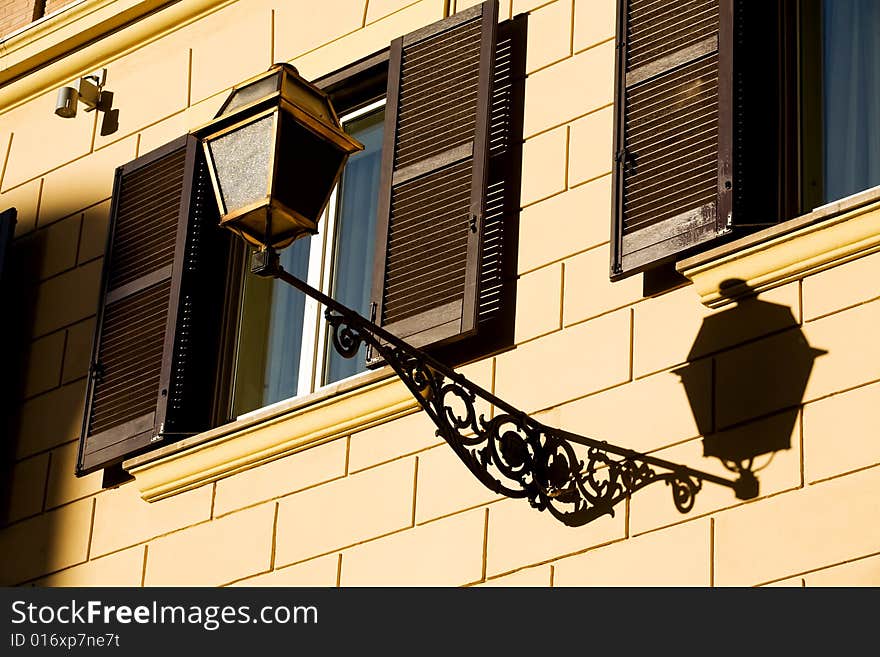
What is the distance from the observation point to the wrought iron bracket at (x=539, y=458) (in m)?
5.96

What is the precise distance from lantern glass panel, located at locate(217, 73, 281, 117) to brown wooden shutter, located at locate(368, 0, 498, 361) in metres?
1.30

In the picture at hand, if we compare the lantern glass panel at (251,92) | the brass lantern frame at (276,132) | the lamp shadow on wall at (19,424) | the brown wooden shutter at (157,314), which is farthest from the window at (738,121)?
the lamp shadow on wall at (19,424)

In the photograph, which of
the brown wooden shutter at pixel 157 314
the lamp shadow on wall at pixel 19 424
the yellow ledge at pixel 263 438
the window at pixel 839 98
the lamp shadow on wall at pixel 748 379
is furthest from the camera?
the lamp shadow on wall at pixel 19 424

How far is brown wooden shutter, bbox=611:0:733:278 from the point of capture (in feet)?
20.6

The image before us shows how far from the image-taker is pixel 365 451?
7121mm

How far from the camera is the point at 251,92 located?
19.4 ft

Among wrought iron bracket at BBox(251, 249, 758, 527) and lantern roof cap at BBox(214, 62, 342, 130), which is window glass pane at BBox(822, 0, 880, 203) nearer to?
wrought iron bracket at BBox(251, 249, 758, 527)

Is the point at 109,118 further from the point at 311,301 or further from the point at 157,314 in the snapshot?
the point at 311,301

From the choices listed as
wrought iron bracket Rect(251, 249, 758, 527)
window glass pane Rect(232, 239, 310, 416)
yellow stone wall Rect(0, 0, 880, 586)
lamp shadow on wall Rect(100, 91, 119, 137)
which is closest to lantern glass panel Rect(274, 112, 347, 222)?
wrought iron bracket Rect(251, 249, 758, 527)

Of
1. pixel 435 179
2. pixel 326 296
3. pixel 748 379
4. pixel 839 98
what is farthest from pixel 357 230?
pixel 748 379

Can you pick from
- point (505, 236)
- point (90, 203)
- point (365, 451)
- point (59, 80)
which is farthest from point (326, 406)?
point (59, 80)

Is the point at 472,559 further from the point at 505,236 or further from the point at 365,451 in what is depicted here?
the point at 505,236

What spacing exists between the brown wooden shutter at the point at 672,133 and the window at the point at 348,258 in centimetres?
63

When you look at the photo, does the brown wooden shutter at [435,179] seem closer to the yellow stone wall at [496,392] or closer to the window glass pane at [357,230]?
the yellow stone wall at [496,392]
